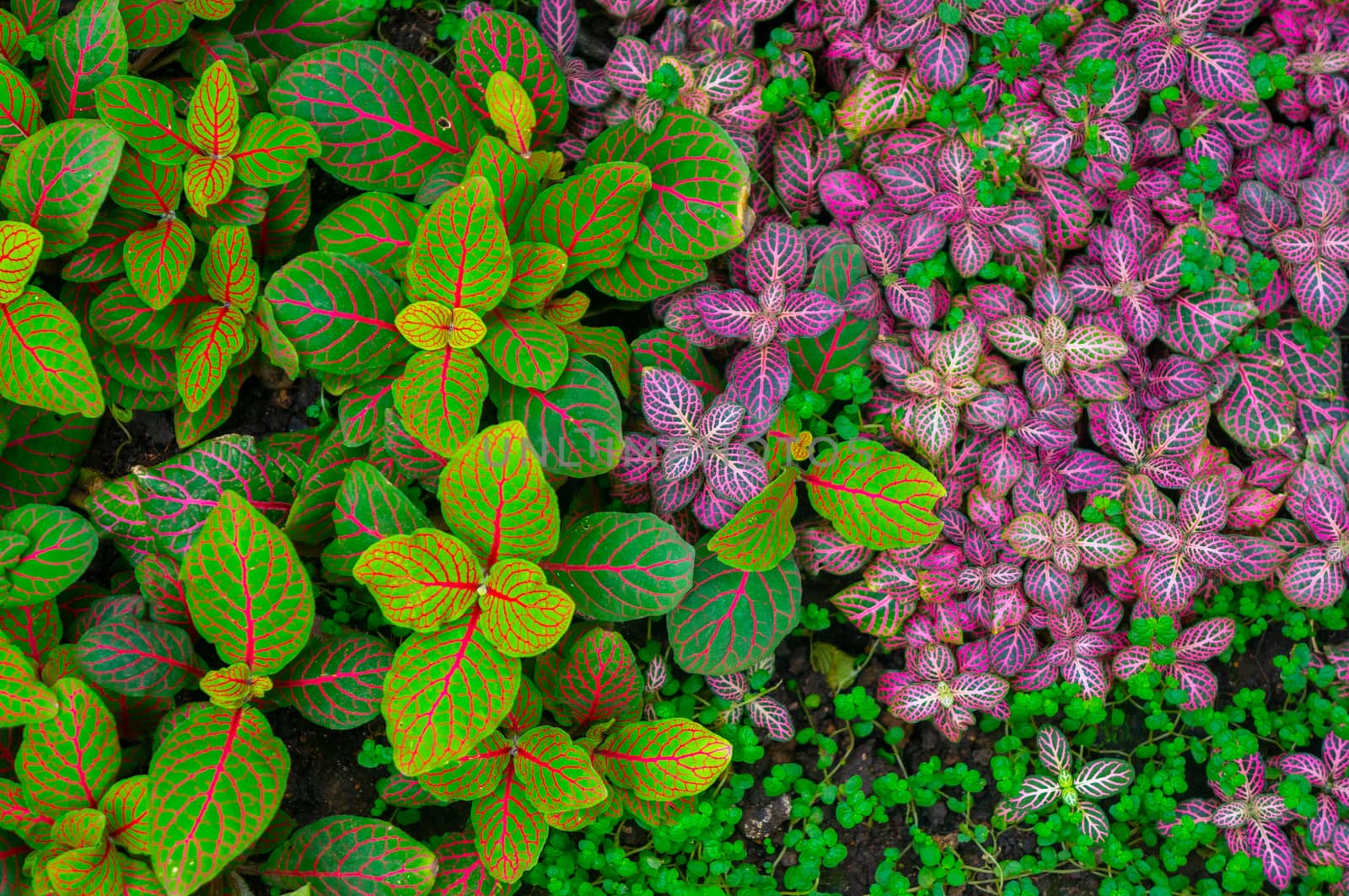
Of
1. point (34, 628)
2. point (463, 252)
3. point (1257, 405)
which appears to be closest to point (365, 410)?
point (463, 252)

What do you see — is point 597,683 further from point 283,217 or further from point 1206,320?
point 1206,320

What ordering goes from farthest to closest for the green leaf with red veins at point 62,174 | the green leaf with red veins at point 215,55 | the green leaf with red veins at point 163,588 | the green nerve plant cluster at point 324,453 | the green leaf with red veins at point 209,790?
the green leaf with red veins at point 215,55
the green leaf with red veins at point 163,588
the green leaf with red veins at point 62,174
the green nerve plant cluster at point 324,453
the green leaf with red veins at point 209,790

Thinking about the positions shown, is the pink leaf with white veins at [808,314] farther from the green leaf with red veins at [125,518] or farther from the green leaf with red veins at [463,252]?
the green leaf with red veins at [125,518]

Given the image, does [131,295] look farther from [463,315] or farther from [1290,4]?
[1290,4]

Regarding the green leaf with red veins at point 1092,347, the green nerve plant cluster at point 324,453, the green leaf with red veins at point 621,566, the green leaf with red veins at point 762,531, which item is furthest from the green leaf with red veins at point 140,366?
the green leaf with red veins at point 1092,347

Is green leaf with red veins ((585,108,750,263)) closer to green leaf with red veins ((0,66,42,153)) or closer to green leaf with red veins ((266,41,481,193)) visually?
green leaf with red veins ((266,41,481,193))

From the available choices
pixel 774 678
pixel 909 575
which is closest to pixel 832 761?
pixel 774 678

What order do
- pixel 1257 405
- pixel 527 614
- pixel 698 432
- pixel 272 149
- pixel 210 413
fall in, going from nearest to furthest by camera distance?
1. pixel 527 614
2. pixel 272 149
3. pixel 698 432
4. pixel 210 413
5. pixel 1257 405
